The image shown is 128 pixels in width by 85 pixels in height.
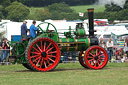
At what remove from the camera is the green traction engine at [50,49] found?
540 inches

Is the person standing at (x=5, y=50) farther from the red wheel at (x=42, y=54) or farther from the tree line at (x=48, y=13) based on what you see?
the tree line at (x=48, y=13)

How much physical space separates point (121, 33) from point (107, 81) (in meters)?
23.3

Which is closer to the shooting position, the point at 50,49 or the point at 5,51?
the point at 50,49

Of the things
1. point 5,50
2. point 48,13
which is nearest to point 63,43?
point 5,50

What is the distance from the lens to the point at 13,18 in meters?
85.1

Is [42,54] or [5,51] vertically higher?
[5,51]

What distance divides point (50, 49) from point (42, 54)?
12.9 inches

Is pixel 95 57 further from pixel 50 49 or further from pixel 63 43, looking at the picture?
pixel 50 49

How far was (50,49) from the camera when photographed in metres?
13.9

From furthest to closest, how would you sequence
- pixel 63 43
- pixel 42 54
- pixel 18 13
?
pixel 18 13
pixel 63 43
pixel 42 54

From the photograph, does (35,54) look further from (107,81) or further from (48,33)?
(107,81)

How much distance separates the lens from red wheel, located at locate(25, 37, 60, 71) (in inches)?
537

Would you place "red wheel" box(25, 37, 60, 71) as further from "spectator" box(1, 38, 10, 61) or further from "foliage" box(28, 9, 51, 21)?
"foliage" box(28, 9, 51, 21)

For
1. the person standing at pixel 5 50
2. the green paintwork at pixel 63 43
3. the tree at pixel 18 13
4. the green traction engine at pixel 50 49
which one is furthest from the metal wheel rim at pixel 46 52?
the tree at pixel 18 13
